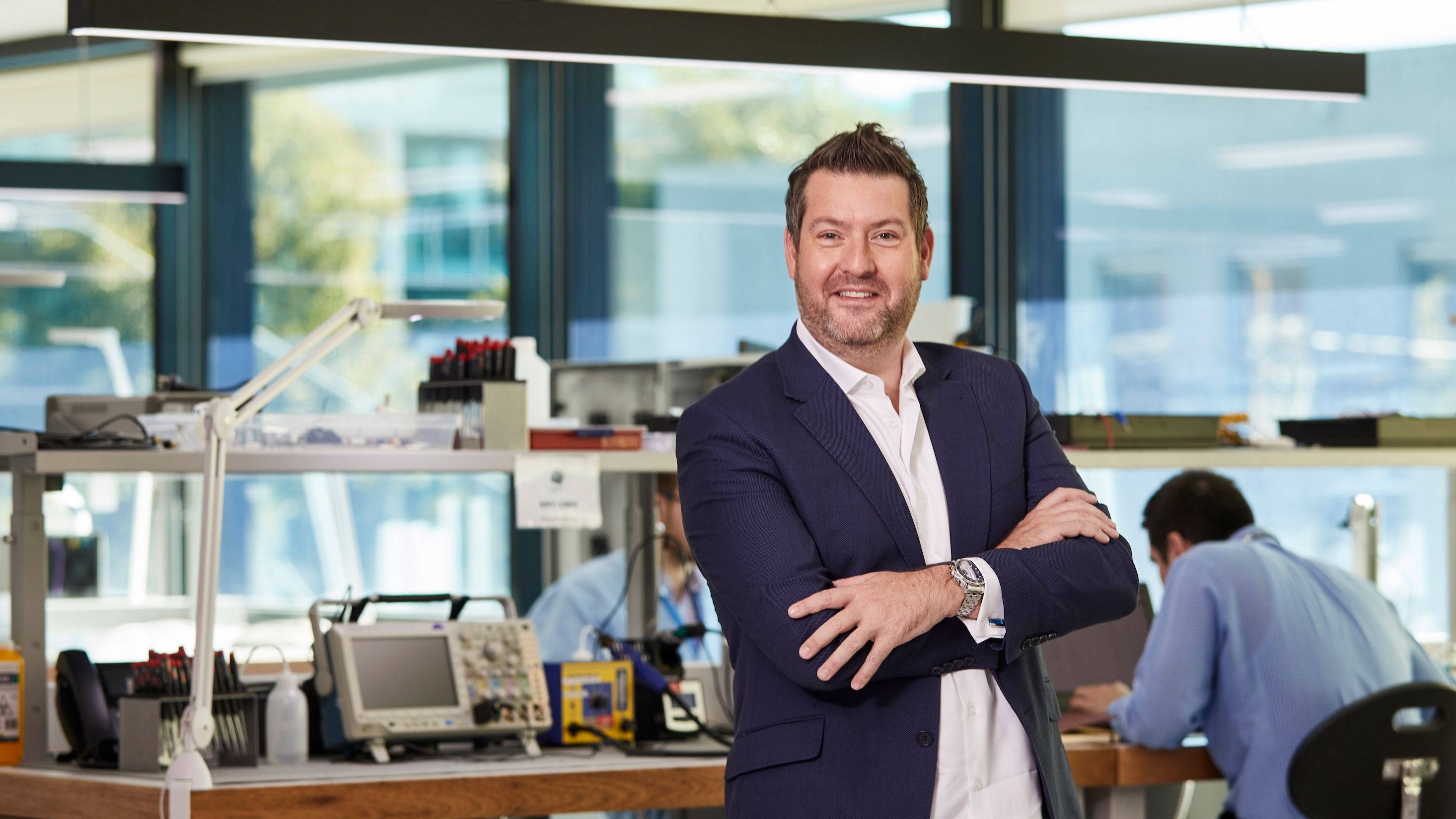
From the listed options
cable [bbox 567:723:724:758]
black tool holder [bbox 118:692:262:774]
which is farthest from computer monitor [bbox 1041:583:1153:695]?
black tool holder [bbox 118:692:262:774]

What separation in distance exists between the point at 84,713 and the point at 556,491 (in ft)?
3.20

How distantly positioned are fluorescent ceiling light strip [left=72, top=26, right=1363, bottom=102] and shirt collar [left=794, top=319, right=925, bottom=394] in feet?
3.80

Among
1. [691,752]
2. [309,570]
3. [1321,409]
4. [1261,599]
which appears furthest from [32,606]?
[1321,409]

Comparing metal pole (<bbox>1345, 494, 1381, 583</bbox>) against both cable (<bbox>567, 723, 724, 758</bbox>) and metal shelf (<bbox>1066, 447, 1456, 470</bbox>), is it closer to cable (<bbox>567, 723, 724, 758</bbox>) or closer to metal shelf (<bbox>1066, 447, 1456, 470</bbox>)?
metal shelf (<bbox>1066, 447, 1456, 470</bbox>)

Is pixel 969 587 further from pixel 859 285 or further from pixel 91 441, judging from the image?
pixel 91 441

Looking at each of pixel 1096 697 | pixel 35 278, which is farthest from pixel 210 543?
pixel 35 278

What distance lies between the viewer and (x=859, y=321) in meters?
1.77

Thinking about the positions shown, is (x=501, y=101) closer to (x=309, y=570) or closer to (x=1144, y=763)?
(x=309, y=570)

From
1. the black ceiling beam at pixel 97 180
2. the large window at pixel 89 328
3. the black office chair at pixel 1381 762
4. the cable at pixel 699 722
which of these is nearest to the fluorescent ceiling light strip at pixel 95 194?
the black ceiling beam at pixel 97 180

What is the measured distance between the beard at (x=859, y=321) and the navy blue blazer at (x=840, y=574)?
1.9 inches

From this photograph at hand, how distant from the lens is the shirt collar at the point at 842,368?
181cm

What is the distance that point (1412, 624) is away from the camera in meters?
4.98

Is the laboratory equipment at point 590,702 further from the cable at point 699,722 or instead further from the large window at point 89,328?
the large window at point 89,328

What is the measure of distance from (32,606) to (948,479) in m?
1.95
